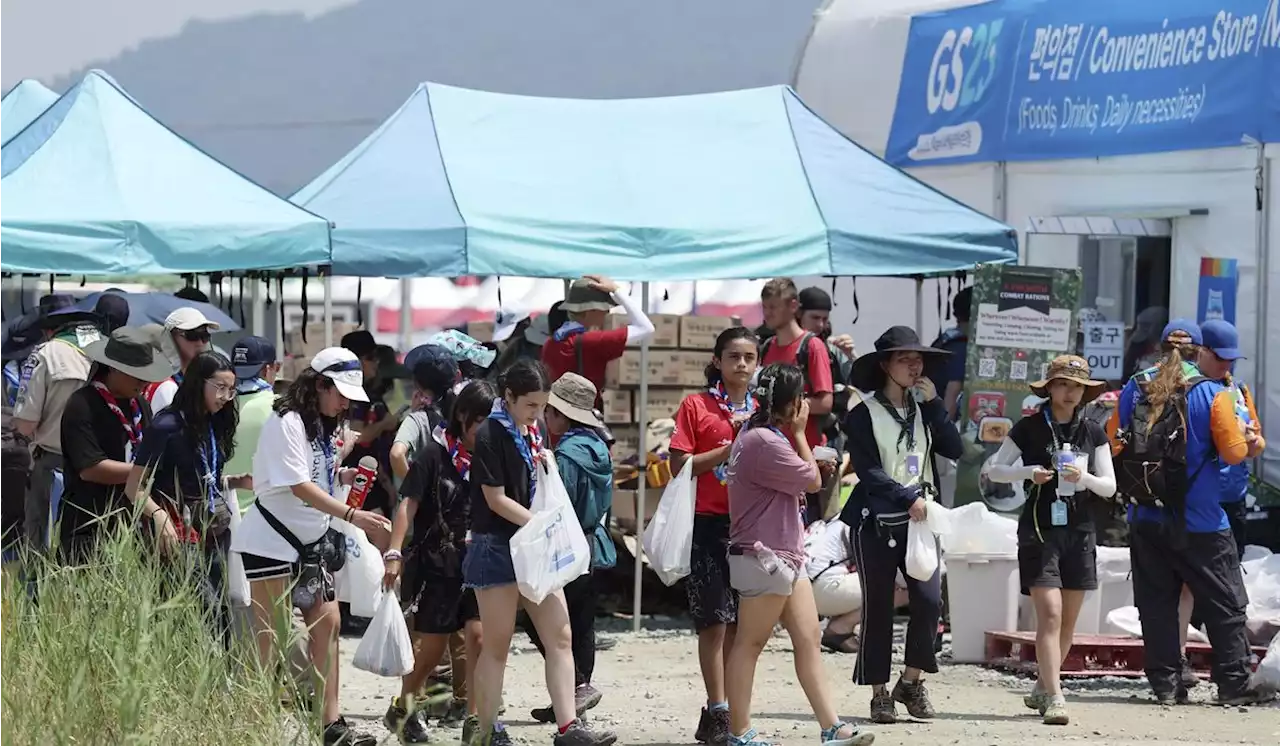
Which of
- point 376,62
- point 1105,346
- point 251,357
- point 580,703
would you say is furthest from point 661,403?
point 376,62

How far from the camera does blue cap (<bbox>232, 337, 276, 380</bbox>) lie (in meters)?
7.97

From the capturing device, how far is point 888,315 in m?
16.0

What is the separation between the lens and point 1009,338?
11.4 metres

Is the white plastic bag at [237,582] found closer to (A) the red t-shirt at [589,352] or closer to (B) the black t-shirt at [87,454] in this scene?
(B) the black t-shirt at [87,454]

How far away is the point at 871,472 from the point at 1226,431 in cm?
191

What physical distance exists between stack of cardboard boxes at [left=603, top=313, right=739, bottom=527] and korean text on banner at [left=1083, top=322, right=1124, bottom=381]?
2.45 metres

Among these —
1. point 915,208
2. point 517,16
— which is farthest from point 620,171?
point 517,16

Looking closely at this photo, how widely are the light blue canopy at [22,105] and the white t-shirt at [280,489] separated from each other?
6486 millimetres

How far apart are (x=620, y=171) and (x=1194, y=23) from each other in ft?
13.2

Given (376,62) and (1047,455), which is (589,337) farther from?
(376,62)

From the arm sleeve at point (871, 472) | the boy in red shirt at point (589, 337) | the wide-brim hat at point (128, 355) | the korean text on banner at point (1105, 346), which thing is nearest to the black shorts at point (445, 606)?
the wide-brim hat at point (128, 355)

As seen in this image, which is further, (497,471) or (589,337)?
(589,337)

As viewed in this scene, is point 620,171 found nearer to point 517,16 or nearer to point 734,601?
point 734,601

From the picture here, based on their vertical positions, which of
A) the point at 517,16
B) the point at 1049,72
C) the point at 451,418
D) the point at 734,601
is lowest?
the point at 734,601
